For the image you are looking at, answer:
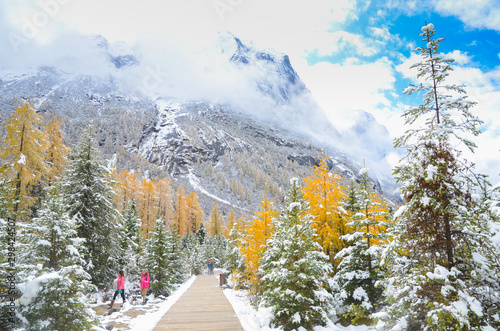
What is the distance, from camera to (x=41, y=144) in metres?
18.5

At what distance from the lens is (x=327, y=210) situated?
13.3m

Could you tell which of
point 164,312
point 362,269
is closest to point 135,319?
point 164,312

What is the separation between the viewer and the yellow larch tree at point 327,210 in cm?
1258

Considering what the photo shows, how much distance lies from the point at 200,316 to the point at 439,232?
9.35m

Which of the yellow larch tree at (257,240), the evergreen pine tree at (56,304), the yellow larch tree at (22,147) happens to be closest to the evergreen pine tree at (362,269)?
the yellow larch tree at (257,240)

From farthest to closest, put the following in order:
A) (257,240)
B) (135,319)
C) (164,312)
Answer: (257,240) → (164,312) → (135,319)

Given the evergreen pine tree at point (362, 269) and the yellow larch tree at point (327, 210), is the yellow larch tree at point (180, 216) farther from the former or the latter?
the evergreen pine tree at point (362, 269)

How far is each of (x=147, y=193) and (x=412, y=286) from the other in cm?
4495

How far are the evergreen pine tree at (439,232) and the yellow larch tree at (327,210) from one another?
258 inches

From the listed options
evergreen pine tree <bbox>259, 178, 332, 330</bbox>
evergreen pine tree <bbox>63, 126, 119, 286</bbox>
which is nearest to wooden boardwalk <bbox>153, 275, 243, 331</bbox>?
evergreen pine tree <bbox>259, 178, 332, 330</bbox>

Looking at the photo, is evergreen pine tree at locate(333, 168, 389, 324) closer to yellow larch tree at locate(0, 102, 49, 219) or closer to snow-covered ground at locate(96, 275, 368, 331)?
snow-covered ground at locate(96, 275, 368, 331)

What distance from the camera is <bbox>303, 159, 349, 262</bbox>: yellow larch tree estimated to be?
495 inches

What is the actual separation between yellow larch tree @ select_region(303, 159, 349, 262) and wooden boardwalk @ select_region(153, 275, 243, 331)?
5265mm

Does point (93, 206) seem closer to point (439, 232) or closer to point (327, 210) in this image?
point (327, 210)
